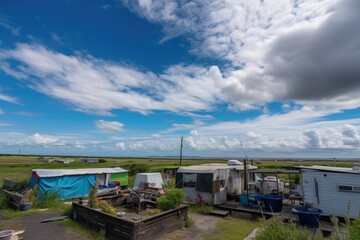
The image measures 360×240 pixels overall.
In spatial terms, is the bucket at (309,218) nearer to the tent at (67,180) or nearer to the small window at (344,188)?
the small window at (344,188)

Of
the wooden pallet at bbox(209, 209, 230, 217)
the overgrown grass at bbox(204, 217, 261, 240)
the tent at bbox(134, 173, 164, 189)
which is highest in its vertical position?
the tent at bbox(134, 173, 164, 189)

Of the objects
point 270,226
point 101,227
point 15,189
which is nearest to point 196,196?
point 101,227

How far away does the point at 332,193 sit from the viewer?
45.7 feet

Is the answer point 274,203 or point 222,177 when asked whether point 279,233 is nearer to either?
point 274,203

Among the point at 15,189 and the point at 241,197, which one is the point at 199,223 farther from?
the point at 15,189

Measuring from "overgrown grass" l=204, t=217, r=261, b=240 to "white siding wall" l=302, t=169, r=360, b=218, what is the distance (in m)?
4.10

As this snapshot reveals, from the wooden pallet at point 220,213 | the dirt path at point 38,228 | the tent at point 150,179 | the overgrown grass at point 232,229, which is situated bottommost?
the dirt path at point 38,228

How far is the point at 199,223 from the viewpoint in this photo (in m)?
13.2

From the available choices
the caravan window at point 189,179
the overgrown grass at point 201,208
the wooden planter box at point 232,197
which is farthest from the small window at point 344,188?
the caravan window at point 189,179

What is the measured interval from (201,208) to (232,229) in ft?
13.2

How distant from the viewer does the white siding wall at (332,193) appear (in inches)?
525

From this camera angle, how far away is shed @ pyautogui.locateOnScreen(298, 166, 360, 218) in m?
13.3

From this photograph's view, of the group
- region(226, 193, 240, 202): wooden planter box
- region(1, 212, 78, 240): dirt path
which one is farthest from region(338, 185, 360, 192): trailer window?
region(1, 212, 78, 240): dirt path

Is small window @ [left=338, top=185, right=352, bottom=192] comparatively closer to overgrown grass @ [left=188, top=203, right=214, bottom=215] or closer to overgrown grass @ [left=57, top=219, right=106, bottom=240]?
overgrown grass @ [left=188, top=203, right=214, bottom=215]
